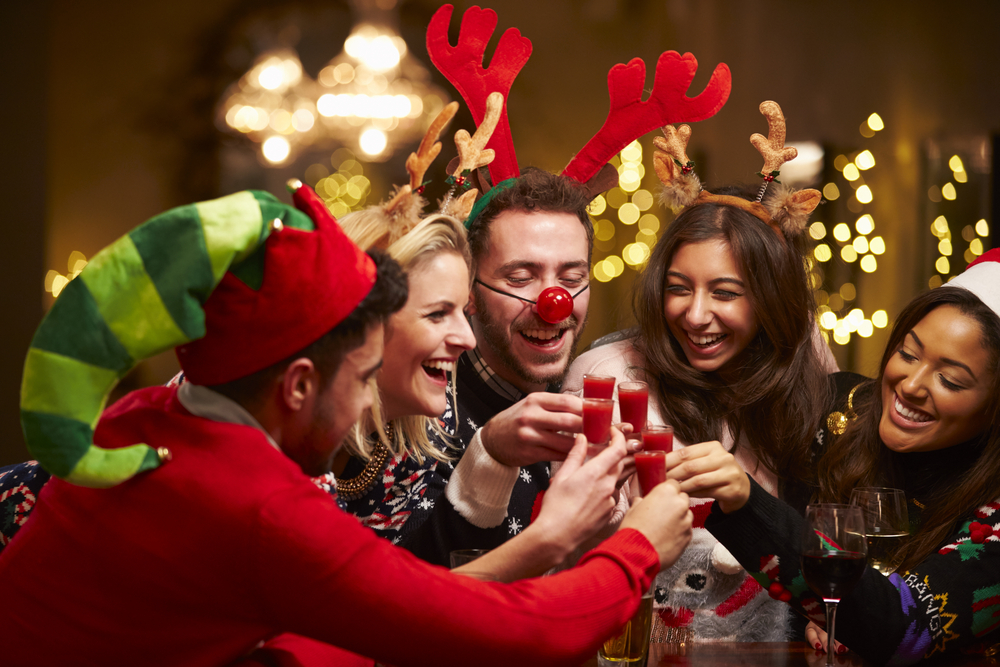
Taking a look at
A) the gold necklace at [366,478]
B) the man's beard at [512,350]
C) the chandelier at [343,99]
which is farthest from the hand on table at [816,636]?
the chandelier at [343,99]

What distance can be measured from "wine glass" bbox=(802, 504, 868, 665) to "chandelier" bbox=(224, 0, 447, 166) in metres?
4.04

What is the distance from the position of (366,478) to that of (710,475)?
805 millimetres

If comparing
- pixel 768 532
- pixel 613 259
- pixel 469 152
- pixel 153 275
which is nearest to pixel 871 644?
pixel 768 532

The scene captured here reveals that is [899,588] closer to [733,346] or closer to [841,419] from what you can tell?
[841,419]

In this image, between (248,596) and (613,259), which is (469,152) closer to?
(248,596)

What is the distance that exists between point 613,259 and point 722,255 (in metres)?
3.10

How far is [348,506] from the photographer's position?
79.4 inches

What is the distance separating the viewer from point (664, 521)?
→ 1.39m

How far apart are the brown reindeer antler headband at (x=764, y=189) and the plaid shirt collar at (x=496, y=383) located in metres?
0.74

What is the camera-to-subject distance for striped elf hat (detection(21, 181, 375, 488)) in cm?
105

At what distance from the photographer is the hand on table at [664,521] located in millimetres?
1375

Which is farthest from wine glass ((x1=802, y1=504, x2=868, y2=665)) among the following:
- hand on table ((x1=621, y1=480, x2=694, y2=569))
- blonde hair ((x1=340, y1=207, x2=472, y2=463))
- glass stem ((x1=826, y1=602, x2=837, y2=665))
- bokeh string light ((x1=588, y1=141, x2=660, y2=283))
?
bokeh string light ((x1=588, y1=141, x2=660, y2=283))

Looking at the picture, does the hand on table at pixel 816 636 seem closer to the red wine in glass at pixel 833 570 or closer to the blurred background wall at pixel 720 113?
the red wine in glass at pixel 833 570

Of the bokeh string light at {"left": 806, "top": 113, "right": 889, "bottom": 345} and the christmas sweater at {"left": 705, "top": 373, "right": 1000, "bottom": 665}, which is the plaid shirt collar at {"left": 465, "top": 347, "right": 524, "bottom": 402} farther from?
the bokeh string light at {"left": 806, "top": 113, "right": 889, "bottom": 345}
